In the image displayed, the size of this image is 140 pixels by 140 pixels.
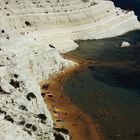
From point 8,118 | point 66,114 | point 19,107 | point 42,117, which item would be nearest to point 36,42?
point 66,114

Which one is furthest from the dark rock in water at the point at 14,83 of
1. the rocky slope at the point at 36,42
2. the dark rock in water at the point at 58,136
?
the dark rock in water at the point at 58,136

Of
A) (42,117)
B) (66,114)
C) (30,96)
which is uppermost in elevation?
(30,96)

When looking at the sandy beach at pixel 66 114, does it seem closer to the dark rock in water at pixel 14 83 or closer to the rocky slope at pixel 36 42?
the rocky slope at pixel 36 42

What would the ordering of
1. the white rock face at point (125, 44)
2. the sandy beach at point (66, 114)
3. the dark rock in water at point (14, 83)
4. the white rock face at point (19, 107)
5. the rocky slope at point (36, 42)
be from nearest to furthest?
the white rock face at point (19, 107), the rocky slope at point (36, 42), the dark rock in water at point (14, 83), the sandy beach at point (66, 114), the white rock face at point (125, 44)

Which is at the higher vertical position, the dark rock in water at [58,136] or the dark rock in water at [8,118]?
the dark rock in water at [8,118]

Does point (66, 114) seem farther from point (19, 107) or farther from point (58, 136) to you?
point (19, 107)
